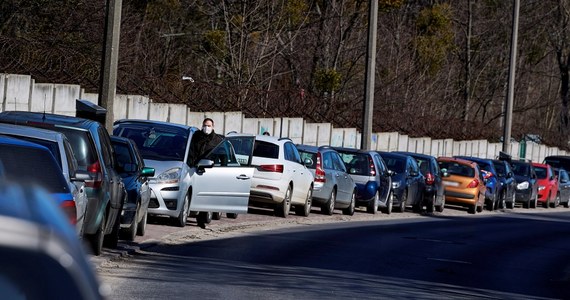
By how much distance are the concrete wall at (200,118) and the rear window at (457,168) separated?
13.2 feet

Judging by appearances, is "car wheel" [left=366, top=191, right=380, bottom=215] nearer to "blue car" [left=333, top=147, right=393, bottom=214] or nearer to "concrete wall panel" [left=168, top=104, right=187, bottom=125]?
"blue car" [left=333, top=147, right=393, bottom=214]

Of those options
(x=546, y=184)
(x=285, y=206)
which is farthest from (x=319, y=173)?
(x=546, y=184)

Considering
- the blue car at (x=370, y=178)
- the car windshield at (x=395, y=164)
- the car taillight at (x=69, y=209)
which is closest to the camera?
the car taillight at (x=69, y=209)

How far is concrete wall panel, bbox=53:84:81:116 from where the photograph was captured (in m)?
23.5

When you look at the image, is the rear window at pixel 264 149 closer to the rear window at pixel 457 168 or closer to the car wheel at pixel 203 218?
the car wheel at pixel 203 218

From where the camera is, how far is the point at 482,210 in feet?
128

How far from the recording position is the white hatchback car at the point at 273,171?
80.2ft

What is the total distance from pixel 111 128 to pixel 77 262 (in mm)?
16926

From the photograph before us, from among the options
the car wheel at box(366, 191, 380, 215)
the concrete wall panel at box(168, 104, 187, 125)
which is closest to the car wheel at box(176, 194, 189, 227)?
the concrete wall panel at box(168, 104, 187, 125)

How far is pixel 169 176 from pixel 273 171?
6.02 metres

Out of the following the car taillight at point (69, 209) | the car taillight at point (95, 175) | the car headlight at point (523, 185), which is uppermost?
the car taillight at point (95, 175)

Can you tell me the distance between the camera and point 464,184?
119 feet

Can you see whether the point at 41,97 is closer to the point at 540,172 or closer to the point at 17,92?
the point at 17,92

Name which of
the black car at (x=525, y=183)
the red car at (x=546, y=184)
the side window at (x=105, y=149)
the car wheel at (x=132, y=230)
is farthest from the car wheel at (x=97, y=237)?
the red car at (x=546, y=184)
